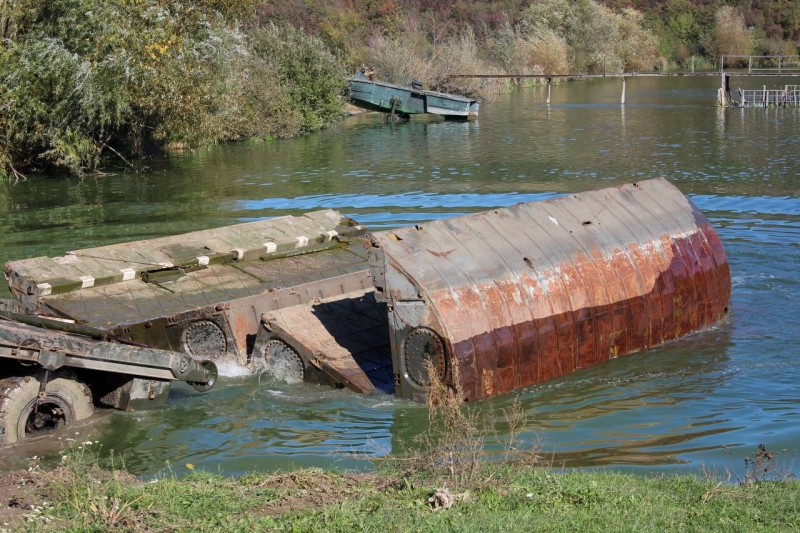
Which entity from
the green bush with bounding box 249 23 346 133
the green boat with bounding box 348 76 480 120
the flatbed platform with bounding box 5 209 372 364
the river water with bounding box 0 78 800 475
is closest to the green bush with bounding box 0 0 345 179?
the river water with bounding box 0 78 800 475

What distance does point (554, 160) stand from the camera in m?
32.6

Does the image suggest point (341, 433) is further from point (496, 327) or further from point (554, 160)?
point (554, 160)

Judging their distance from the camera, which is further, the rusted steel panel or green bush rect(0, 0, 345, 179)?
green bush rect(0, 0, 345, 179)

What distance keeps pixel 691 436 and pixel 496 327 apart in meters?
2.75

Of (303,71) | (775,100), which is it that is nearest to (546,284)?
(303,71)

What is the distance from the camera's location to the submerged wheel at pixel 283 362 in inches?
512

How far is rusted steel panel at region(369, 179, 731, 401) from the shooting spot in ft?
38.8

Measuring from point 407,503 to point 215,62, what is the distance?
958 inches

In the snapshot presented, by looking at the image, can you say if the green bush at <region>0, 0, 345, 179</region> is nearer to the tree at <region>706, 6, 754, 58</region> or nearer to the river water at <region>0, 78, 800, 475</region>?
the river water at <region>0, 78, 800, 475</region>

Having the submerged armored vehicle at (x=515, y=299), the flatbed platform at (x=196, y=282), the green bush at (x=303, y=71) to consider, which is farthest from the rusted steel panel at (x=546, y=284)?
the green bush at (x=303, y=71)

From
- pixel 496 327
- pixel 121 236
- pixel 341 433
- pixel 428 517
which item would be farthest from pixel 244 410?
pixel 121 236

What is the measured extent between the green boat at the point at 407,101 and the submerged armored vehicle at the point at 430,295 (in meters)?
33.6

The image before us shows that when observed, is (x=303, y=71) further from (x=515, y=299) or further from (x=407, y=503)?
(x=407, y=503)

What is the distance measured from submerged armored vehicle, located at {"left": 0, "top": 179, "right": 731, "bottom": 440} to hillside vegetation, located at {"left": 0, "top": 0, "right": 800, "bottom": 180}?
14.0 metres
